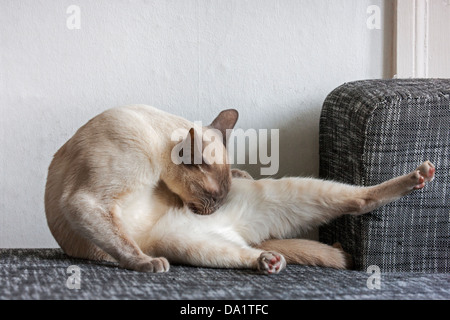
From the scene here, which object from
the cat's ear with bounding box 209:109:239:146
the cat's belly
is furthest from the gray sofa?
the cat's ear with bounding box 209:109:239:146

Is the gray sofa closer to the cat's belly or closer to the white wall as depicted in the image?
the cat's belly

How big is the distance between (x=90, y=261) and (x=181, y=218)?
29 cm

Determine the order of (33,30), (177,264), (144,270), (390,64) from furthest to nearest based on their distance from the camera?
1. (390,64)
2. (33,30)
3. (177,264)
4. (144,270)

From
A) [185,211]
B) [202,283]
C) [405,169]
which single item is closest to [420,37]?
[405,169]

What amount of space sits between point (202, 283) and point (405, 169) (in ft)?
2.27

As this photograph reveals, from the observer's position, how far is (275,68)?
2246 mm

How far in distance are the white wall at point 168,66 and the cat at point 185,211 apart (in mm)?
362

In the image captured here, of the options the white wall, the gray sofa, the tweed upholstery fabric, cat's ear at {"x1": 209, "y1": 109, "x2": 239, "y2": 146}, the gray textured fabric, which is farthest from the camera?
the white wall

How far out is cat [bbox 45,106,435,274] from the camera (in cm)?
165

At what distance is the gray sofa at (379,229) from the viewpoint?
1.49m

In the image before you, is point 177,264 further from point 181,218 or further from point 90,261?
→ point 90,261

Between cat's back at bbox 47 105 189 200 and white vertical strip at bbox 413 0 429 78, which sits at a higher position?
white vertical strip at bbox 413 0 429 78
